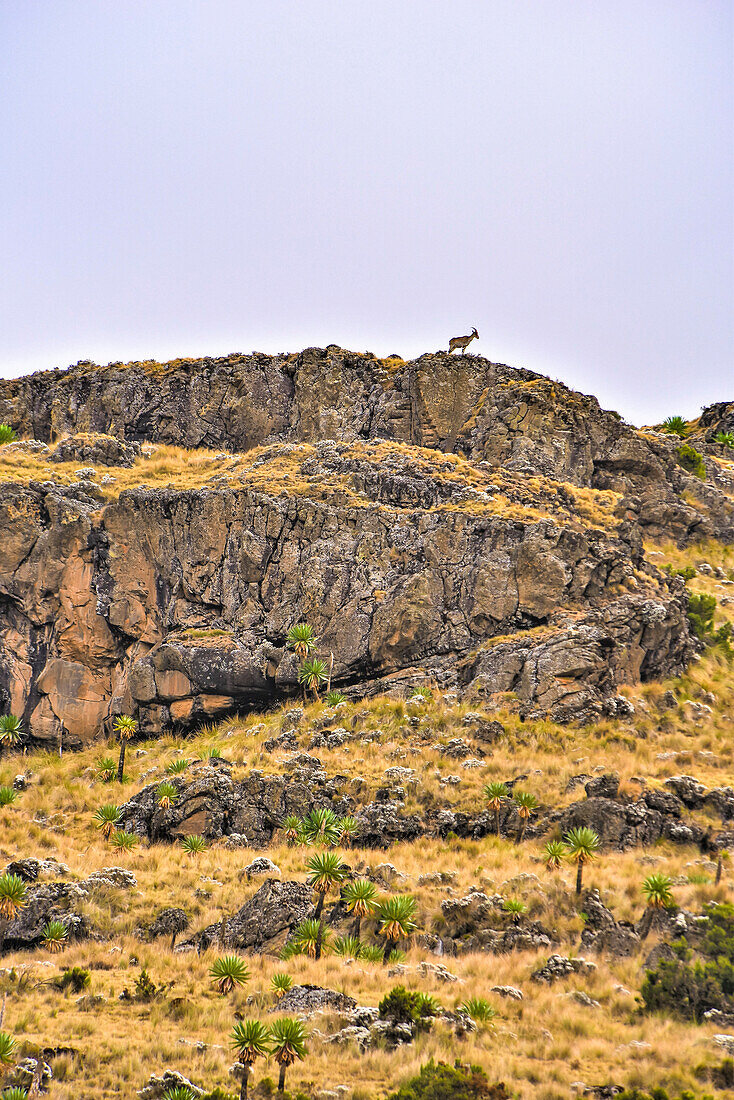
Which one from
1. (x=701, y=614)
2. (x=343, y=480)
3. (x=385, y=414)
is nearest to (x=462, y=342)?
(x=385, y=414)

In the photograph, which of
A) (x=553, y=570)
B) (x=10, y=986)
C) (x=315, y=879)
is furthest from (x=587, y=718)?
(x=10, y=986)

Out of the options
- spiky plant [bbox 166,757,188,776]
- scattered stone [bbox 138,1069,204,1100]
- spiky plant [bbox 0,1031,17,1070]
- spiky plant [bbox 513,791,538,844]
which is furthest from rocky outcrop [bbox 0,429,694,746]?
spiky plant [bbox 0,1031,17,1070]

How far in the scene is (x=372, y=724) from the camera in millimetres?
42250

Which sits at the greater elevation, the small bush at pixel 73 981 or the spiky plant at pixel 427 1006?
the spiky plant at pixel 427 1006

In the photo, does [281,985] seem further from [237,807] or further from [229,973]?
[237,807]

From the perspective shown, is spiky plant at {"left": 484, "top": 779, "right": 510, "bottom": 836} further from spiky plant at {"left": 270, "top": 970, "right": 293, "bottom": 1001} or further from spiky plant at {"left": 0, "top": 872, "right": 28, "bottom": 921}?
spiky plant at {"left": 0, "top": 872, "right": 28, "bottom": 921}

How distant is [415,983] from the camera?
2525 cm

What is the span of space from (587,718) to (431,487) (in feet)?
63.5

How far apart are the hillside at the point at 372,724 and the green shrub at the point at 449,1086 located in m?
0.98

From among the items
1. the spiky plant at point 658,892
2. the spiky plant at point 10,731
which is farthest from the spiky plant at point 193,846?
the spiky plant at point 658,892

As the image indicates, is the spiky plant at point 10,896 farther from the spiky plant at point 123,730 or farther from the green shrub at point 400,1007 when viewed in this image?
the green shrub at point 400,1007

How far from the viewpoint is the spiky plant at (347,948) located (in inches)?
1094

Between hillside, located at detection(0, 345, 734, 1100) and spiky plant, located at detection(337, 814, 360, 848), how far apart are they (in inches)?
8.7

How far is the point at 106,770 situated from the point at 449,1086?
1209 inches
